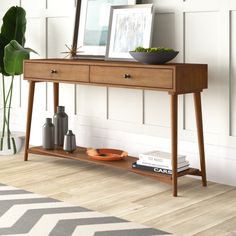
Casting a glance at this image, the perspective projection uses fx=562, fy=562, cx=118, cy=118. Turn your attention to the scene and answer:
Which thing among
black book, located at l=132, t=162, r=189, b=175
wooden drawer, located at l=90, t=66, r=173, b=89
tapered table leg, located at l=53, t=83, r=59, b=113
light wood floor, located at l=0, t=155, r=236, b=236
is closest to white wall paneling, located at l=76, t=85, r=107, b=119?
tapered table leg, located at l=53, t=83, r=59, b=113

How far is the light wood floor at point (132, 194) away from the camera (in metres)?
2.76

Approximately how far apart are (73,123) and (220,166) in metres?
1.33

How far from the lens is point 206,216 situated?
2840 millimetres

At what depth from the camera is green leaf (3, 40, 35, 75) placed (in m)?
4.12

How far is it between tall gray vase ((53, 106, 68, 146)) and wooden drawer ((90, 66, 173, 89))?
0.58 metres

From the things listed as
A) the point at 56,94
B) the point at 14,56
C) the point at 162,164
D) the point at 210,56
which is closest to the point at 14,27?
the point at 14,56

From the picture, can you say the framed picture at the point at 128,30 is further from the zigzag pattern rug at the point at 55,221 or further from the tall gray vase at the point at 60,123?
the zigzag pattern rug at the point at 55,221

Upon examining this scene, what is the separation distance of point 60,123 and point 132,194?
1.02 m

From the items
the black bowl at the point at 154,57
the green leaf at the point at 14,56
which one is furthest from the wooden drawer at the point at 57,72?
the black bowl at the point at 154,57

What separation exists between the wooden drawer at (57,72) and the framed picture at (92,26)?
32 centimetres

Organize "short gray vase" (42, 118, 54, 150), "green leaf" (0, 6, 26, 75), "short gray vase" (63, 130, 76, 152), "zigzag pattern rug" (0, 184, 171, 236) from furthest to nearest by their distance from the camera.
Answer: "green leaf" (0, 6, 26, 75), "short gray vase" (42, 118, 54, 150), "short gray vase" (63, 130, 76, 152), "zigzag pattern rug" (0, 184, 171, 236)

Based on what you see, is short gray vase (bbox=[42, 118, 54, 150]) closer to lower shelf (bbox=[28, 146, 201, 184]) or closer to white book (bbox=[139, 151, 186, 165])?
lower shelf (bbox=[28, 146, 201, 184])

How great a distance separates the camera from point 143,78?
325 centimetres

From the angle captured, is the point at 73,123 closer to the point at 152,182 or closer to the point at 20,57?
the point at 20,57
